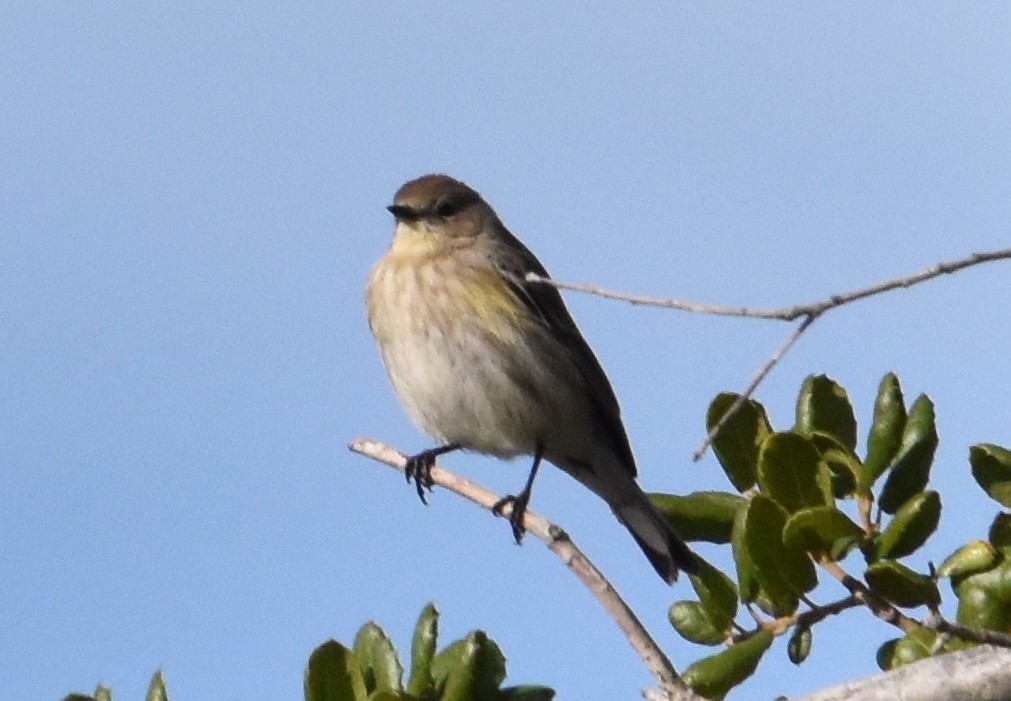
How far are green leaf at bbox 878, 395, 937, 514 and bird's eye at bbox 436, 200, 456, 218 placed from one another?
4.50m

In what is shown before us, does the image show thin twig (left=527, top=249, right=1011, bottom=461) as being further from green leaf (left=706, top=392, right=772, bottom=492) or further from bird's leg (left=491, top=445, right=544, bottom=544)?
bird's leg (left=491, top=445, right=544, bottom=544)

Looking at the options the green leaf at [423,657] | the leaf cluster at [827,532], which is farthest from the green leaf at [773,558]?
the green leaf at [423,657]

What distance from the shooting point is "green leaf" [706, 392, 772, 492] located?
3807 mm

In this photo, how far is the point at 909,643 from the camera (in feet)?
11.3

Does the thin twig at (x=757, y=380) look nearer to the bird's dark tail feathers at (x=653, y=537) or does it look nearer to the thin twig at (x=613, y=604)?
the thin twig at (x=613, y=604)

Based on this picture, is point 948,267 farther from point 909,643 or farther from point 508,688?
point 508,688

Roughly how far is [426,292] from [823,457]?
3.63 metres

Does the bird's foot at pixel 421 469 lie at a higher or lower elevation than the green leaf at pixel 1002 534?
higher

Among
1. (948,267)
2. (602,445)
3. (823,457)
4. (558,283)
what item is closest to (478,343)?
(602,445)

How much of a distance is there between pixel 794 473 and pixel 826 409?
1.15ft

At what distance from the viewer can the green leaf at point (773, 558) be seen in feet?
11.2

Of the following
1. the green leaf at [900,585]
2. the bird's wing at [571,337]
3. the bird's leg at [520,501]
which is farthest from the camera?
the bird's wing at [571,337]

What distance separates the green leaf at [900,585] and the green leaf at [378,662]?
3.81 ft

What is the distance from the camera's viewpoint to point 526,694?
3.42 metres
